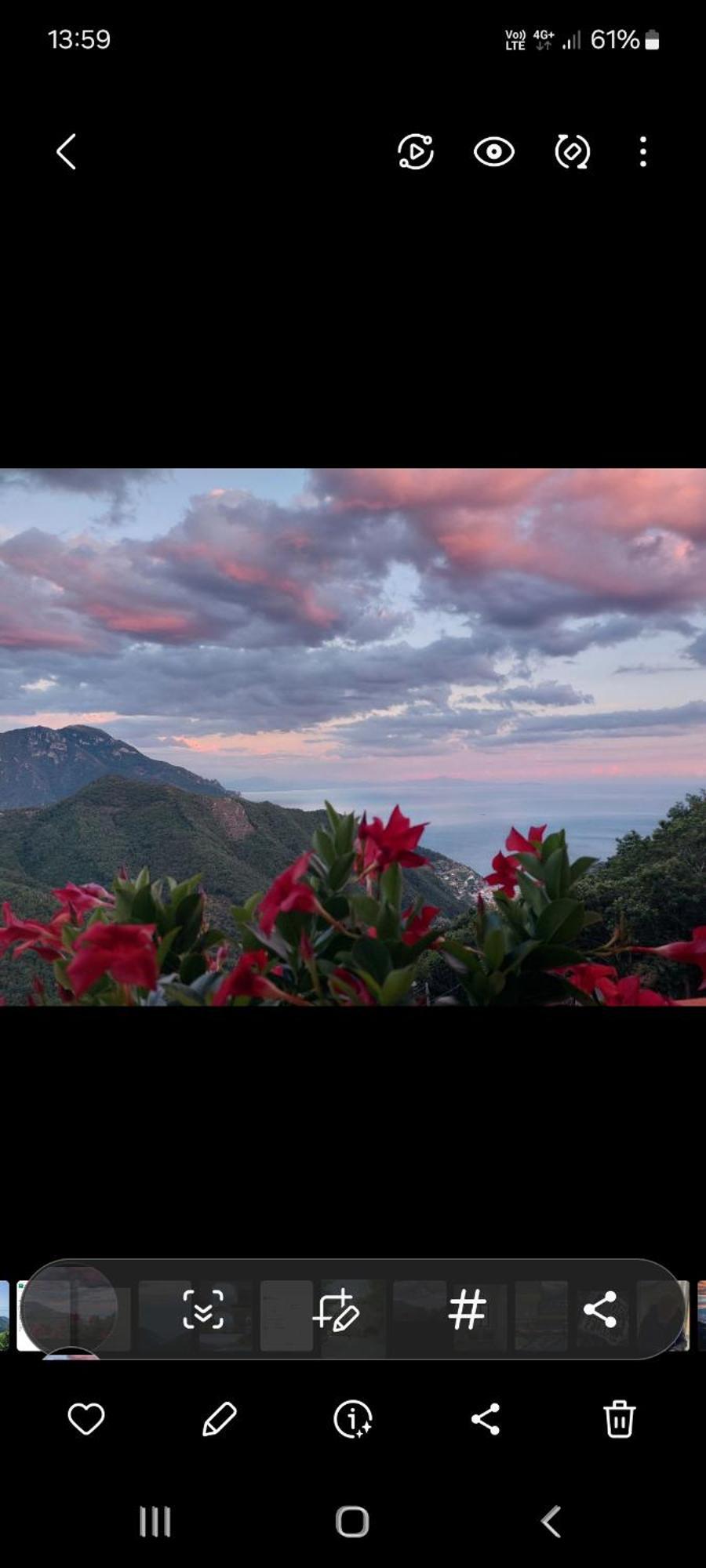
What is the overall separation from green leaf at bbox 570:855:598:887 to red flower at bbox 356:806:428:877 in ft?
0.65

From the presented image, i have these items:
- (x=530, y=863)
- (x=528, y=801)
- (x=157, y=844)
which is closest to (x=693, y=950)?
(x=530, y=863)

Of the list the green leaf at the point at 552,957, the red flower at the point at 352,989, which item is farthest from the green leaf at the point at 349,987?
the green leaf at the point at 552,957

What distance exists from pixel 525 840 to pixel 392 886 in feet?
1.02

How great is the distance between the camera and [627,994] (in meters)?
1.09

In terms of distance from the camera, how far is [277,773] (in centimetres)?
231

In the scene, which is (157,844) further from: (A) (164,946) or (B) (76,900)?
(A) (164,946)

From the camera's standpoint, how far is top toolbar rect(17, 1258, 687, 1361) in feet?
2.44

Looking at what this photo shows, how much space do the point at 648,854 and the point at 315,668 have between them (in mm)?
1040
